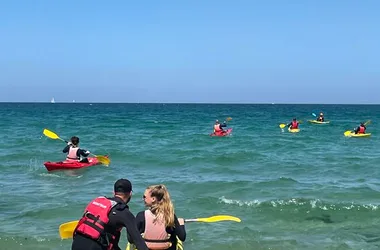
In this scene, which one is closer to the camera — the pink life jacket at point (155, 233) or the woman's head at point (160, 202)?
the woman's head at point (160, 202)

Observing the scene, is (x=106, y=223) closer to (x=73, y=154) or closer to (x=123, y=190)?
(x=123, y=190)

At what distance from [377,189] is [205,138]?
18.3 m

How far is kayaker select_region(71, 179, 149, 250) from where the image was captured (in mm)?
4824

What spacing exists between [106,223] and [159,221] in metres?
0.93

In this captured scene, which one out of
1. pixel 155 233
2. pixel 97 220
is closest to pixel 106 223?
pixel 97 220

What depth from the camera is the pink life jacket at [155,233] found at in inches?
225

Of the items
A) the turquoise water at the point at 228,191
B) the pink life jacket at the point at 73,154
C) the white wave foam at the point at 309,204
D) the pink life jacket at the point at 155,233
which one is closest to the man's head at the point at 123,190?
the pink life jacket at the point at 155,233

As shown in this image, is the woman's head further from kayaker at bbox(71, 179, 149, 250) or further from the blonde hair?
kayaker at bbox(71, 179, 149, 250)

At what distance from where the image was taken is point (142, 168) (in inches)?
760

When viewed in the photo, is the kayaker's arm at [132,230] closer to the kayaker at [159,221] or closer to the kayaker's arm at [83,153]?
the kayaker at [159,221]

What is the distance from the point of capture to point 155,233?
5.77 m

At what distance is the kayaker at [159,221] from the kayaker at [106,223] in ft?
1.85

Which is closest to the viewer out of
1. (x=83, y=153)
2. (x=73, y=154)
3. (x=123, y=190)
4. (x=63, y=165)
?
(x=123, y=190)

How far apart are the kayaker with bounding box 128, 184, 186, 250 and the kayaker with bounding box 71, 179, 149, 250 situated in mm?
565
